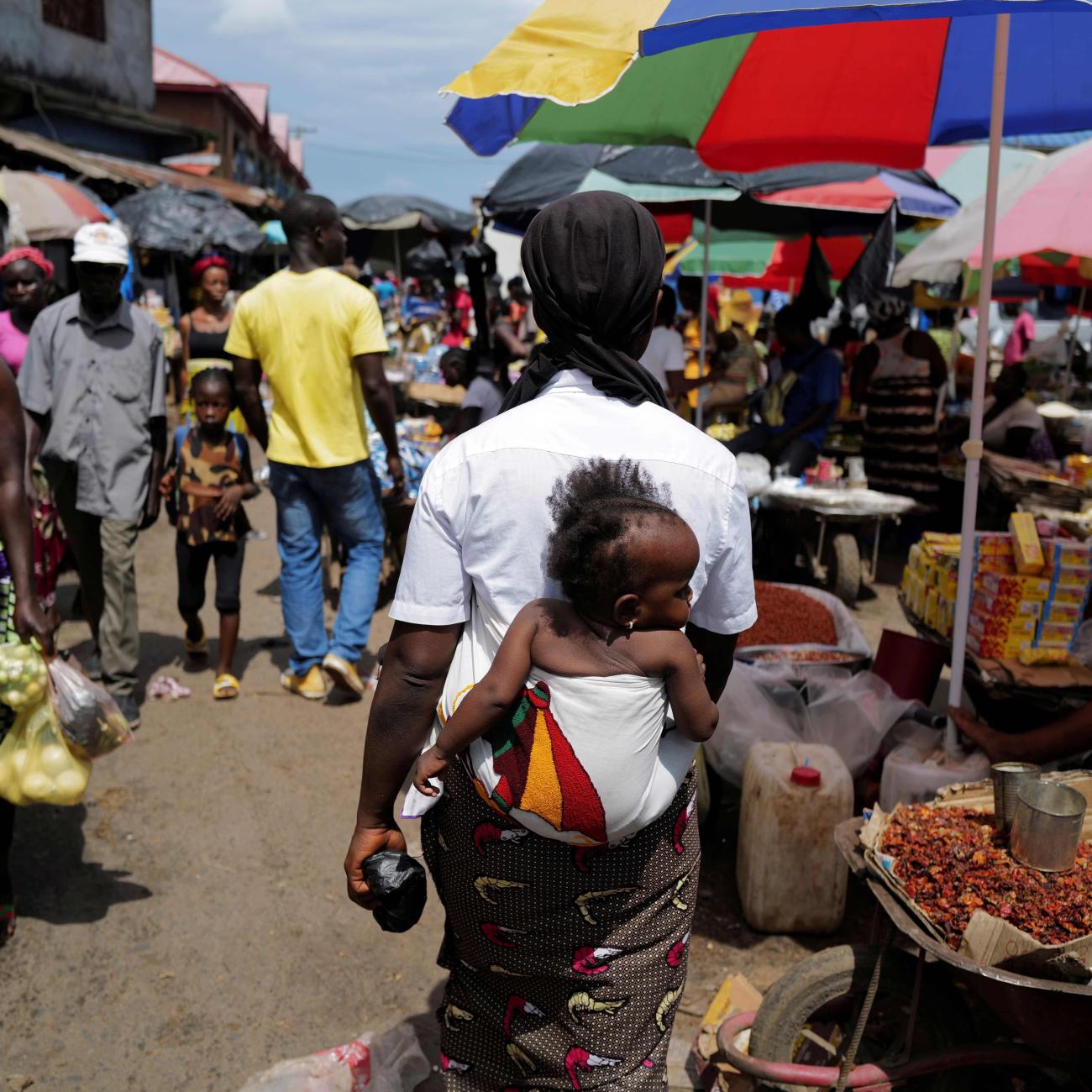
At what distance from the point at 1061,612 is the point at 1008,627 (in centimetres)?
18

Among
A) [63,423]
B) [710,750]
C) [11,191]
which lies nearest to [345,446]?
[63,423]

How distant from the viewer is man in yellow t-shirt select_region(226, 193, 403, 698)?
457 centimetres

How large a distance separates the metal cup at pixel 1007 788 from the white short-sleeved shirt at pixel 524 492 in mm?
1277

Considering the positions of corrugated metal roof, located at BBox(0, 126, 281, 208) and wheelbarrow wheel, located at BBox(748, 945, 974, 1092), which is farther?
corrugated metal roof, located at BBox(0, 126, 281, 208)

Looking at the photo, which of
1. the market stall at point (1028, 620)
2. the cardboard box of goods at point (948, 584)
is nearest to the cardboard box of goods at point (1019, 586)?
the market stall at point (1028, 620)

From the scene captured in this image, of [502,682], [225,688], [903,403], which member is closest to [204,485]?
[225,688]

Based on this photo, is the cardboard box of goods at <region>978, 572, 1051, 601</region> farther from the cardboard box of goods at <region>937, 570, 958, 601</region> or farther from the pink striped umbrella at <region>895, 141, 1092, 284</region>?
the pink striped umbrella at <region>895, 141, 1092, 284</region>

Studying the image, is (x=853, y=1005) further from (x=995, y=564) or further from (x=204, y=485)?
(x=204, y=485)

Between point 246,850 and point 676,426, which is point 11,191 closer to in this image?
point 246,850

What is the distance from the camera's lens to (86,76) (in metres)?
17.0

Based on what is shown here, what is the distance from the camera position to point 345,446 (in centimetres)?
469

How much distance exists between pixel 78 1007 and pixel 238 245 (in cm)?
1116

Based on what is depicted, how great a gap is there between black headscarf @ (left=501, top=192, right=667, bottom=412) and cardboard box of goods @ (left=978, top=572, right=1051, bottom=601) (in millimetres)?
2292

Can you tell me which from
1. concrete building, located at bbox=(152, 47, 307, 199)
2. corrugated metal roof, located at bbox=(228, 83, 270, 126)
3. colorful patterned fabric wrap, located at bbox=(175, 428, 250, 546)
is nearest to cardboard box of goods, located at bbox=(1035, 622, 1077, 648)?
colorful patterned fabric wrap, located at bbox=(175, 428, 250, 546)
